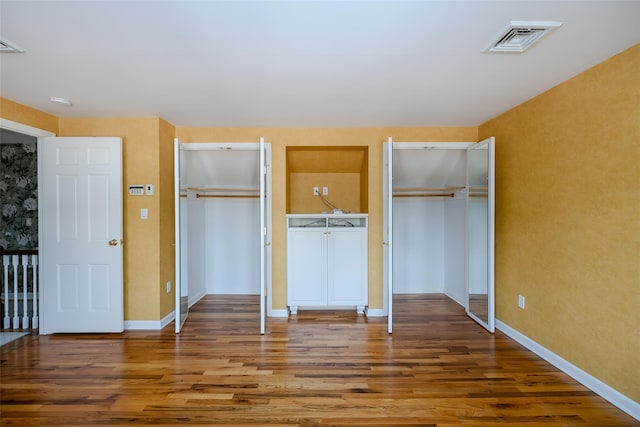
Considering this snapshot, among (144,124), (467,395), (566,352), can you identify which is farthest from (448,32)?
(144,124)

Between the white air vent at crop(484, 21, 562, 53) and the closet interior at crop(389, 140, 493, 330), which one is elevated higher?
the white air vent at crop(484, 21, 562, 53)

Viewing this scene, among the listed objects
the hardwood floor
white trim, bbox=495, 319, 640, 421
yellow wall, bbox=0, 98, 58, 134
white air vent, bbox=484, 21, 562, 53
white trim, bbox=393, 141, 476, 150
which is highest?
white air vent, bbox=484, 21, 562, 53

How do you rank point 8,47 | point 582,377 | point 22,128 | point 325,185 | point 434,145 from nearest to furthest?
point 8,47
point 582,377
point 22,128
point 434,145
point 325,185

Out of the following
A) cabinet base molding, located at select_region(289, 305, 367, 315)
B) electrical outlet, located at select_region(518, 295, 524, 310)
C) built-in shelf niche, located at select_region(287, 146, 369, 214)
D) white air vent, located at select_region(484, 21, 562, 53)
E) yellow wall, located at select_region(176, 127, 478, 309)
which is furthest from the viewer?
built-in shelf niche, located at select_region(287, 146, 369, 214)

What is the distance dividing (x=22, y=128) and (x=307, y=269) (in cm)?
313

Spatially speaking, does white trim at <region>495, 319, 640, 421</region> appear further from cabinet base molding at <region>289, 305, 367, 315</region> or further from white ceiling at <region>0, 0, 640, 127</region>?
white ceiling at <region>0, 0, 640, 127</region>

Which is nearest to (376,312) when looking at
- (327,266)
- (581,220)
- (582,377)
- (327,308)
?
(327,308)

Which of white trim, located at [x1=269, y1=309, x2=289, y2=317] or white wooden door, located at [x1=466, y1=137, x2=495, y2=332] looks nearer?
white wooden door, located at [x1=466, y1=137, x2=495, y2=332]

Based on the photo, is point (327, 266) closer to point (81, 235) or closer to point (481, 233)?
point (481, 233)

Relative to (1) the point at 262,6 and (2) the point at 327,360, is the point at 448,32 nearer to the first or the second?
(1) the point at 262,6

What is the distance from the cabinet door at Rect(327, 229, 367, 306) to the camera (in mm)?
3990

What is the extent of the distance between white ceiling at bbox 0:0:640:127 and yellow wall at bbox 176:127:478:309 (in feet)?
1.99

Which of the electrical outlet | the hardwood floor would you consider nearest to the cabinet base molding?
the hardwood floor

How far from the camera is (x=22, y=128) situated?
10.1ft
